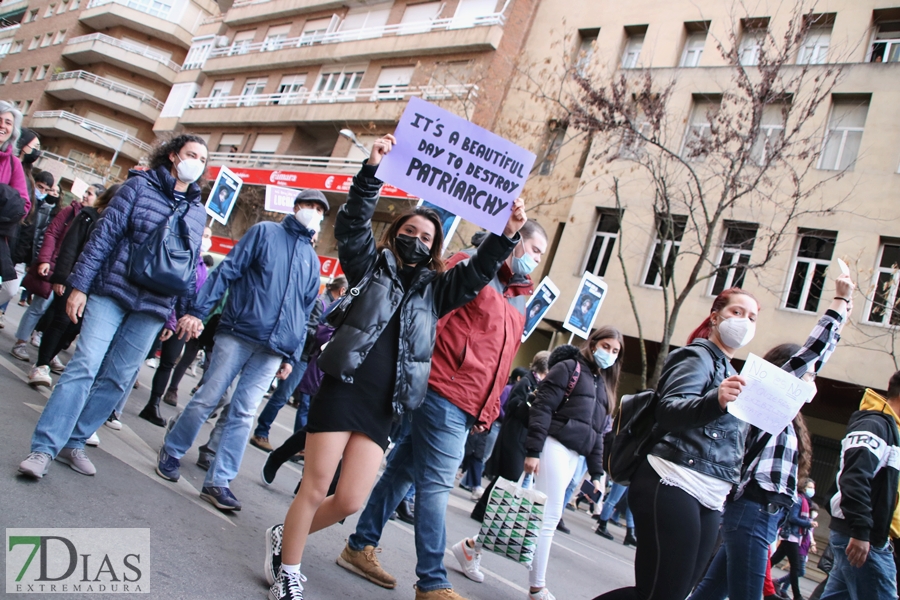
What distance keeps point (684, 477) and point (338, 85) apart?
3222 cm

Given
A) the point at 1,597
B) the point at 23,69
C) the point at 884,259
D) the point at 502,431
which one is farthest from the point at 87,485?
the point at 23,69

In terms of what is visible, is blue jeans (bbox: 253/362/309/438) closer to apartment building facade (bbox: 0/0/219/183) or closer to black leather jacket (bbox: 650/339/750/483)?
black leather jacket (bbox: 650/339/750/483)

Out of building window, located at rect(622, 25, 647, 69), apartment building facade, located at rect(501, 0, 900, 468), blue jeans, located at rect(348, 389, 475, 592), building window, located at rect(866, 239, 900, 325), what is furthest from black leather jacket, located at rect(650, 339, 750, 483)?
building window, located at rect(622, 25, 647, 69)

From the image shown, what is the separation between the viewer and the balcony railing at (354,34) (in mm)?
27766

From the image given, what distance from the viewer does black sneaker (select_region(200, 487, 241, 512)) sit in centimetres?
442

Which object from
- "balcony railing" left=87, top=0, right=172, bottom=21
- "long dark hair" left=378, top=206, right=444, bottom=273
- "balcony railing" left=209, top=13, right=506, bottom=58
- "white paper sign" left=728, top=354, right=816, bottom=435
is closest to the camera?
"white paper sign" left=728, top=354, right=816, bottom=435

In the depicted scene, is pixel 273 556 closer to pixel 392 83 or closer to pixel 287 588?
pixel 287 588

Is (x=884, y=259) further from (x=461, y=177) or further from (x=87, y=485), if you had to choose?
(x=87, y=485)

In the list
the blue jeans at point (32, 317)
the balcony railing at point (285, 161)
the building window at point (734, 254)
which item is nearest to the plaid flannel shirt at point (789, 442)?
the blue jeans at point (32, 317)

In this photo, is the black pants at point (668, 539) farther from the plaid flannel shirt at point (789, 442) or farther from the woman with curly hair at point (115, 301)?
the woman with curly hair at point (115, 301)

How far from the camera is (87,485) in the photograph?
12.8 ft

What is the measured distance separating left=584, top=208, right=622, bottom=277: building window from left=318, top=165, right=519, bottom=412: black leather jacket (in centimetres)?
1754

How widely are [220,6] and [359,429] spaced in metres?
53.1

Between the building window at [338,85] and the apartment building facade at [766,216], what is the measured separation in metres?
12.2
